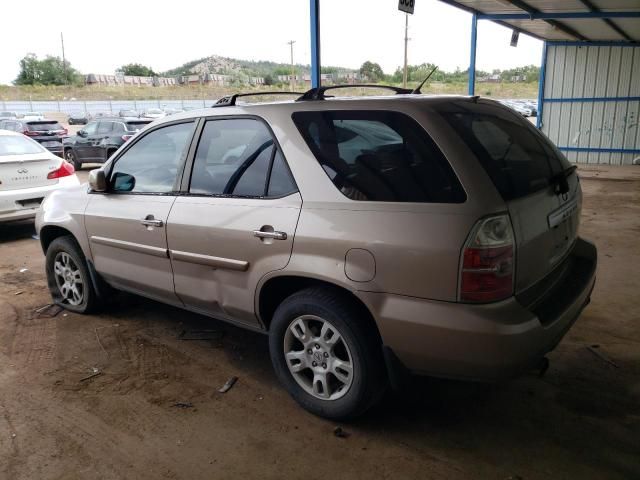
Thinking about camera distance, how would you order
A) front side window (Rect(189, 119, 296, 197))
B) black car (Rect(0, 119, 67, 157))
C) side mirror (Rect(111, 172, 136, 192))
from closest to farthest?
front side window (Rect(189, 119, 296, 197)) → side mirror (Rect(111, 172, 136, 192)) → black car (Rect(0, 119, 67, 157))

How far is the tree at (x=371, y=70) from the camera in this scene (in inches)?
1991

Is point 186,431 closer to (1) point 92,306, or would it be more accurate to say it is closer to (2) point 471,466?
(2) point 471,466

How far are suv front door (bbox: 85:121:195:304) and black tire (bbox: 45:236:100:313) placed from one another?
282 millimetres

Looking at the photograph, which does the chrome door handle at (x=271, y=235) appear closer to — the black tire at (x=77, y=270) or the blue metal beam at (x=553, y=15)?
the black tire at (x=77, y=270)

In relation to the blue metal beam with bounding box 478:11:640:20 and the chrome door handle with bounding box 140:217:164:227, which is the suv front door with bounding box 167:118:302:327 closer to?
the chrome door handle with bounding box 140:217:164:227

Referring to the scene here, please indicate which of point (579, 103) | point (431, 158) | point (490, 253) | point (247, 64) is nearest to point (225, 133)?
point (431, 158)

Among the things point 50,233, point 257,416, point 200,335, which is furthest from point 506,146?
point 50,233

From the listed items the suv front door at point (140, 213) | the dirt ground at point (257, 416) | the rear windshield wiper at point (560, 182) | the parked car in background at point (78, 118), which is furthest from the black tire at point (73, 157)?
the parked car in background at point (78, 118)

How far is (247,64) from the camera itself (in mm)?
101688

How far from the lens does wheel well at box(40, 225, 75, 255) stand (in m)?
4.62

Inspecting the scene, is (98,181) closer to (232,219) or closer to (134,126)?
(232,219)

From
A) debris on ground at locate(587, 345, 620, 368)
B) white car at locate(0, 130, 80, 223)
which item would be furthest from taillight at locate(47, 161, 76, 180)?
debris on ground at locate(587, 345, 620, 368)

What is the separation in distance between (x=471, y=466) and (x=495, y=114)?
6.36ft

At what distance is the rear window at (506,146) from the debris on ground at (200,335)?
8.32 ft
